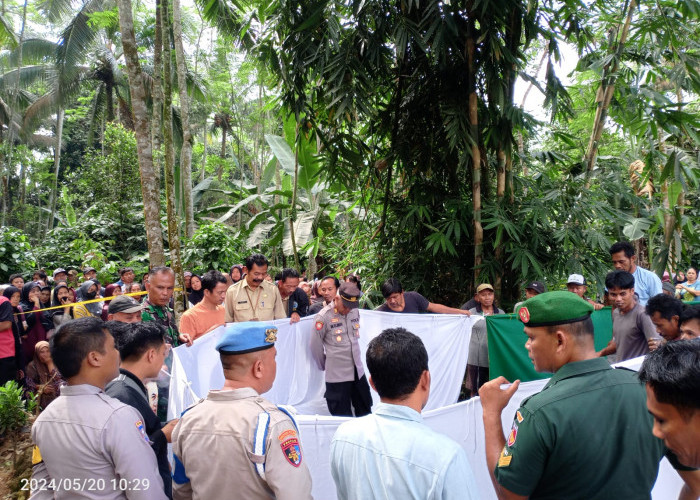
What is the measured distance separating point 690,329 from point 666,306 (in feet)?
0.93

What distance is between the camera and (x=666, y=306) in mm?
3205

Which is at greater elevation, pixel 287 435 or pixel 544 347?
pixel 544 347

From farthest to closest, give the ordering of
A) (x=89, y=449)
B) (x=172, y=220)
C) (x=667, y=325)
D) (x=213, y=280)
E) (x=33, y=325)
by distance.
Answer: (x=172, y=220), (x=33, y=325), (x=213, y=280), (x=667, y=325), (x=89, y=449)

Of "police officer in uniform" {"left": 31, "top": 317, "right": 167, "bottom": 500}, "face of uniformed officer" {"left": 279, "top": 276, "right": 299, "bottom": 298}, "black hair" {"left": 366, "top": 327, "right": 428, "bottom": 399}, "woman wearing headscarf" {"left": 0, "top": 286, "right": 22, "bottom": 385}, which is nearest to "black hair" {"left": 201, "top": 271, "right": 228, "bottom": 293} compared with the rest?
"face of uniformed officer" {"left": 279, "top": 276, "right": 299, "bottom": 298}

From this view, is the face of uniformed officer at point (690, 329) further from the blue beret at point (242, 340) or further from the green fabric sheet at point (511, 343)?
the blue beret at point (242, 340)

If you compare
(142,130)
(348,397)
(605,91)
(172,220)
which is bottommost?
(348,397)

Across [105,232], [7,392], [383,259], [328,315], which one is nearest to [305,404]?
[328,315]

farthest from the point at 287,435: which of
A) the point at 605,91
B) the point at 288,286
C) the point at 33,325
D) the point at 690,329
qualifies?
the point at 33,325

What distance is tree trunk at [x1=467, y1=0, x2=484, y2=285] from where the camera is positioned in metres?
5.80

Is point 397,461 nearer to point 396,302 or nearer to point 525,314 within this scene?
point 525,314

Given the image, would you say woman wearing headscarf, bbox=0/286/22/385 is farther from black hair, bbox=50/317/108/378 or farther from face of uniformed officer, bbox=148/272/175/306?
black hair, bbox=50/317/108/378

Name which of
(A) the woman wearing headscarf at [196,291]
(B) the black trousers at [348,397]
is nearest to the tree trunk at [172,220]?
(A) the woman wearing headscarf at [196,291]

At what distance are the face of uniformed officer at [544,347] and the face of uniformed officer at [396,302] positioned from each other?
3497 mm

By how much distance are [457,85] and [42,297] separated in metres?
6.41
